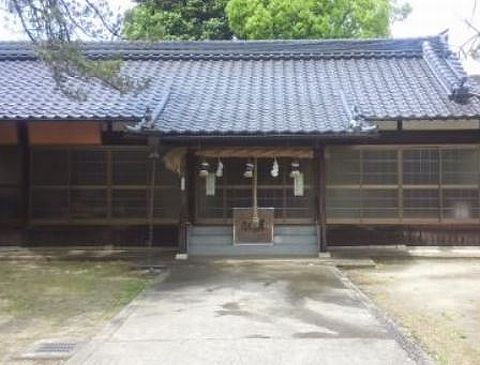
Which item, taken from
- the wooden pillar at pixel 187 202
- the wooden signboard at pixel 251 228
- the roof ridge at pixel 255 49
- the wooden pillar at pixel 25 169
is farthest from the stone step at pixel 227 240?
the roof ridge at pixel 255 49

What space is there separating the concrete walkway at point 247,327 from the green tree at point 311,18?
1646 cm

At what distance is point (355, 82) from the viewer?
15812 millimetres

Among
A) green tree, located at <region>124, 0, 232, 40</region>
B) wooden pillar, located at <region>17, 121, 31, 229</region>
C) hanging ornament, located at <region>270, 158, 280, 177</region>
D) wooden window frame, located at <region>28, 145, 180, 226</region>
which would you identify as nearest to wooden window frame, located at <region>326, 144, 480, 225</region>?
hanging ornament, located at <region>270, 158, 280, 177</region>

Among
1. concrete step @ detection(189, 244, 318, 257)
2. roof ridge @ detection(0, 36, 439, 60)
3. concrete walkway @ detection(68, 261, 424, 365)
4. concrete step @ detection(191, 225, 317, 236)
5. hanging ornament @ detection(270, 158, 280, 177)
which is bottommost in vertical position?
concrete walkway @ detection(68, 261, 424, 365)

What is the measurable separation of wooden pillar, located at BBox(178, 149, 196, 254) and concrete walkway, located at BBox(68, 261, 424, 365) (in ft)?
8.67

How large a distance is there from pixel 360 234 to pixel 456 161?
2558mm

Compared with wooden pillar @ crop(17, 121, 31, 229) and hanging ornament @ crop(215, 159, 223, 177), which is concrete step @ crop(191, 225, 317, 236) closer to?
hanging ornament @ crop(215, 159, 223, 177)

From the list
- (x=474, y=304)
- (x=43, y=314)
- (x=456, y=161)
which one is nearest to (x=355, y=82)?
(x=456, y=161)

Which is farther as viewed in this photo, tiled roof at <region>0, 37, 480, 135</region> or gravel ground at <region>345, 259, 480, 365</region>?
tiled roof at <region>0, 37, 480, 135</region>

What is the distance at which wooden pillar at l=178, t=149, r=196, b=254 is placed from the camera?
44.0 feet

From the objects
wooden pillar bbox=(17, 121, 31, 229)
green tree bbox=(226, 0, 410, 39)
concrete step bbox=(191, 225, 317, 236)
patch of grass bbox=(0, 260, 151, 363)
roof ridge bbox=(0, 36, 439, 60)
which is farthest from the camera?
green tree bbox=(226, 0, 410, 39)

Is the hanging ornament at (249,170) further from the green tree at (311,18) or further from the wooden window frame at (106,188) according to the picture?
the green tree at (311,18)

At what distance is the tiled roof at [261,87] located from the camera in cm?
1325

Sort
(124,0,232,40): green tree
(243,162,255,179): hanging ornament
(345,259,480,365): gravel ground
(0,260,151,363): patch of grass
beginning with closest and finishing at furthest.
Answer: (345,259,480,365): gravel ground < (0,260,151,363): patch of grass < (243,162,255,179): hanging ornament < (124,0,232,40): green tree
